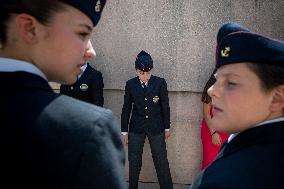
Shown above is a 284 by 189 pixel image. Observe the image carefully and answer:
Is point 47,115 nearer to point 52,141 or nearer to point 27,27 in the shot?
point 52,141

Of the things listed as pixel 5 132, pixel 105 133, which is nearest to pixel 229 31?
pixel 105 133

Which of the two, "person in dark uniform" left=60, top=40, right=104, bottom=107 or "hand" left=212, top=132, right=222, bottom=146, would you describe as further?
"person in dark uniform" left=60, top=40, right=104, bottom=107

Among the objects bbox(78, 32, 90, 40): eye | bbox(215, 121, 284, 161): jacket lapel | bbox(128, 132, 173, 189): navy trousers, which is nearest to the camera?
bbox(78, 32, 90, 40): eye

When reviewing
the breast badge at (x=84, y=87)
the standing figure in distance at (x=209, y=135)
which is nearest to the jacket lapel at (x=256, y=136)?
the standing figure in distance at (x=209, y=135)

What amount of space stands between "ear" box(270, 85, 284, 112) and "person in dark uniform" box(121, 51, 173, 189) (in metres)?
3.37

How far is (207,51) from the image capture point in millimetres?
5219

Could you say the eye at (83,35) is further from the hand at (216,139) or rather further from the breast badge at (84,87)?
the breast badge at (84,87)

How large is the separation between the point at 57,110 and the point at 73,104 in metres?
0.04

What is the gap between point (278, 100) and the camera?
4.47 feet

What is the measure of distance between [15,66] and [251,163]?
2.44 feet

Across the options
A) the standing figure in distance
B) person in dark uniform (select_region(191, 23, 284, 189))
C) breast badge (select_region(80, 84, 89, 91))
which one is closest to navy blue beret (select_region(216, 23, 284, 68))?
person in dark uniform (select_region(191, 23, 284, 189))

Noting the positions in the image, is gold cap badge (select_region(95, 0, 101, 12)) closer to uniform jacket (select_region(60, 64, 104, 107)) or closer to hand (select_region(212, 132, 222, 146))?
hand (select_region(212, 132, 222, 146))

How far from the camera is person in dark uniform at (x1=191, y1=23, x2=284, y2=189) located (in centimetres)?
117

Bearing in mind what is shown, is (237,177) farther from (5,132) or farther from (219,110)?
(5,132)
